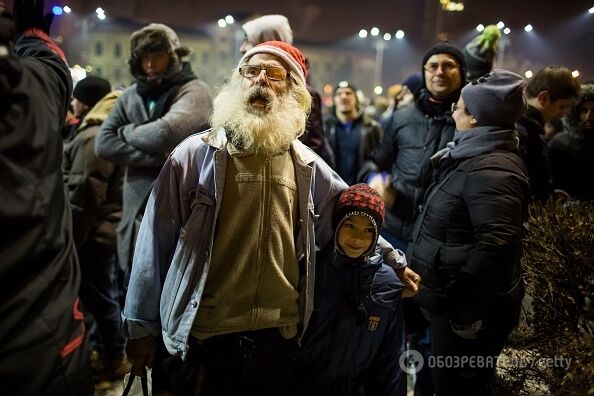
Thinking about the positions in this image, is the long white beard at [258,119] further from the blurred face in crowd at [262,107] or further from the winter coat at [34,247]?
the winter coat at [34,247]

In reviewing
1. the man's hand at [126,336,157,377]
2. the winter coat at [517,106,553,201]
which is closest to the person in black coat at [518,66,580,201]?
the winter coat at [517,106,553,201]

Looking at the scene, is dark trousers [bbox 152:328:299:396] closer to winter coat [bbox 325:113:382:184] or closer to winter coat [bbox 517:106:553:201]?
winter coat [bbox 517:106:553:201]

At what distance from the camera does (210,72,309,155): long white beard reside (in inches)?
91.1

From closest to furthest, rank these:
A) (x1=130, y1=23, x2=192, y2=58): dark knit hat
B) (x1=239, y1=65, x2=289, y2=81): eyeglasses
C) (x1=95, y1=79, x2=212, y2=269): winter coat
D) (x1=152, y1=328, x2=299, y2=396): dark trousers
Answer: (x1=152, y1=328, x2=299, y2=396): dark trousers, (x1=239, y1=65, x2=289, y2=81): eyeglasses, (x1=95, y1=79, x2=212, y2=269): winter coat, (x1=130, y1=23, x2=192, y2=58): dark knit hat

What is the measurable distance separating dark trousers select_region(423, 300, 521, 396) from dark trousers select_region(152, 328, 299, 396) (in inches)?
45.4

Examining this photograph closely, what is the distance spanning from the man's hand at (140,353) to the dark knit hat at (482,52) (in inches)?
153

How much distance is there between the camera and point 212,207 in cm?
228

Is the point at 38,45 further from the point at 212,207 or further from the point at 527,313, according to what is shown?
the point at 527,313

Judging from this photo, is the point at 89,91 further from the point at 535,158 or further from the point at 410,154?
the point at 535,158

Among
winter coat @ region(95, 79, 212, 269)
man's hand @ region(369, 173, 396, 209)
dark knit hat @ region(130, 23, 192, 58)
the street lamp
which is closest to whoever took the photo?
winter coat @ region(95, 79, 212, 269)

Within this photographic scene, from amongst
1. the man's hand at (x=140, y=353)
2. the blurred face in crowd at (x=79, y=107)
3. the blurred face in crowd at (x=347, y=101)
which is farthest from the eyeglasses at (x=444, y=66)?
the blurred face in crowd at (x=79, y=107)

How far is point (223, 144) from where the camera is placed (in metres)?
2.33

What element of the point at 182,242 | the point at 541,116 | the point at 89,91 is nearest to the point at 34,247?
the point at 182,242

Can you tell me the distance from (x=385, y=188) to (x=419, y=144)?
0.47 meters
